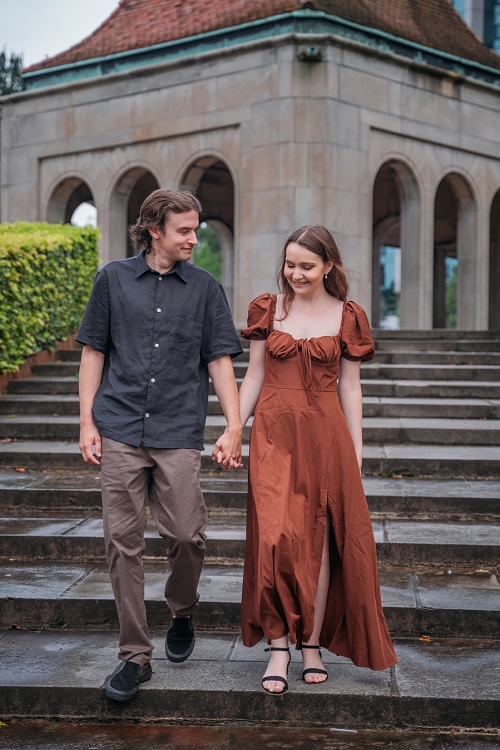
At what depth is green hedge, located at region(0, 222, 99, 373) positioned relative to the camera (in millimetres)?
10016

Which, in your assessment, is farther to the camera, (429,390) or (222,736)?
(429,390)

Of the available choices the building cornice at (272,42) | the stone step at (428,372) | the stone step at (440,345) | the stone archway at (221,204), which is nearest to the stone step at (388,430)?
the stone step at (428,372)

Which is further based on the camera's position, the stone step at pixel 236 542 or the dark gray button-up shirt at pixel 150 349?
the stone step at pixel 236 542

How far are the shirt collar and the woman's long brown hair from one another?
44 centimetres

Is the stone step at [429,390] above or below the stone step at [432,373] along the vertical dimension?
below

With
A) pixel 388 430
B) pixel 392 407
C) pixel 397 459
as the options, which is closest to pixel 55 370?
pixel 392 407

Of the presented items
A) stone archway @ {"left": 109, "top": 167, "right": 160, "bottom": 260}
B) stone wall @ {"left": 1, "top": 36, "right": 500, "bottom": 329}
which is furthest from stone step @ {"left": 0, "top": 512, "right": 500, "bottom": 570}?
stone archway @ {"left": 109, "top": 167, "right": 160, "bottom": 260}

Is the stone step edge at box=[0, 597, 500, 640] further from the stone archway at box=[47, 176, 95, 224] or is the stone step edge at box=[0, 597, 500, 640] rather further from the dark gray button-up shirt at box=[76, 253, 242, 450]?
the stone archway at box=[47, 176, 95, 224]

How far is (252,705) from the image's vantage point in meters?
3.77

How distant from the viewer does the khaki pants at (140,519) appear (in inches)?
144

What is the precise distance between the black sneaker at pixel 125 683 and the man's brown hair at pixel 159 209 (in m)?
1.83

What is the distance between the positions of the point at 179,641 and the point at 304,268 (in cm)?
179

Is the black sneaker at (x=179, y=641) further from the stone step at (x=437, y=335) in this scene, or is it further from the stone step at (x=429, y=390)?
the stone step at (x=437, y=335)

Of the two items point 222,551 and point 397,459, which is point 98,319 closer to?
point 222,551
